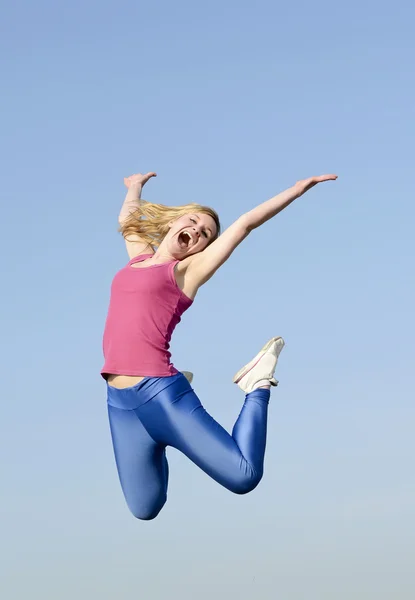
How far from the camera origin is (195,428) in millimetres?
8047

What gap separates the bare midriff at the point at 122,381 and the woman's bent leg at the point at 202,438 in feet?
0.61

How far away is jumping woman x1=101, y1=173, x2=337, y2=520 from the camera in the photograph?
8.11m

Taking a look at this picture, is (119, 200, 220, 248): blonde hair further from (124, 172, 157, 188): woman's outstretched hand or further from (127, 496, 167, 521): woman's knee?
(127, 496, 167, 521): woman's knee

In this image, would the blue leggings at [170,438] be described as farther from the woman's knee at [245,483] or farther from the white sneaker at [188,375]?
the white sneaker at [188,375]

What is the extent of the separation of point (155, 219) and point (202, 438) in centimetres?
184

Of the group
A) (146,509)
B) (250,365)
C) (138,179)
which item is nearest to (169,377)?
(250,365)

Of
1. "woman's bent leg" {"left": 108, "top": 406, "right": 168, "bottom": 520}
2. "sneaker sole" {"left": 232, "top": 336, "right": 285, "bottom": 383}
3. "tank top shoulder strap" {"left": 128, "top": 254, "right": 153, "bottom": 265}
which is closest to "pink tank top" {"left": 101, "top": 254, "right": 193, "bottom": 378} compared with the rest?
"tank top shoulder strap" {"left": 128, "top": 254, "right": 153, "bottom": 265}

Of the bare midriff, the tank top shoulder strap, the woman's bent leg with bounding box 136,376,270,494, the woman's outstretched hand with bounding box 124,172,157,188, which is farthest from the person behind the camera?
the woman's outstretched hand with bounding box 124,172,157,188

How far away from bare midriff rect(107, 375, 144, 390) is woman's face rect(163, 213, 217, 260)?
0.99 meters

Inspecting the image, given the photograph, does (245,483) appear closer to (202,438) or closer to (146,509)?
(202,438)

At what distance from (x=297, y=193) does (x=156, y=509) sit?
2521 mm

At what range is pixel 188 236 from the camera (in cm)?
863

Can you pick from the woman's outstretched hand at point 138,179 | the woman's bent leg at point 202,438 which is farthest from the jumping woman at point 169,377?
the woman's outstretched hand at point 138,179

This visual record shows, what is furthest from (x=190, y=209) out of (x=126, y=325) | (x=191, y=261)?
(x=126, y=325)
